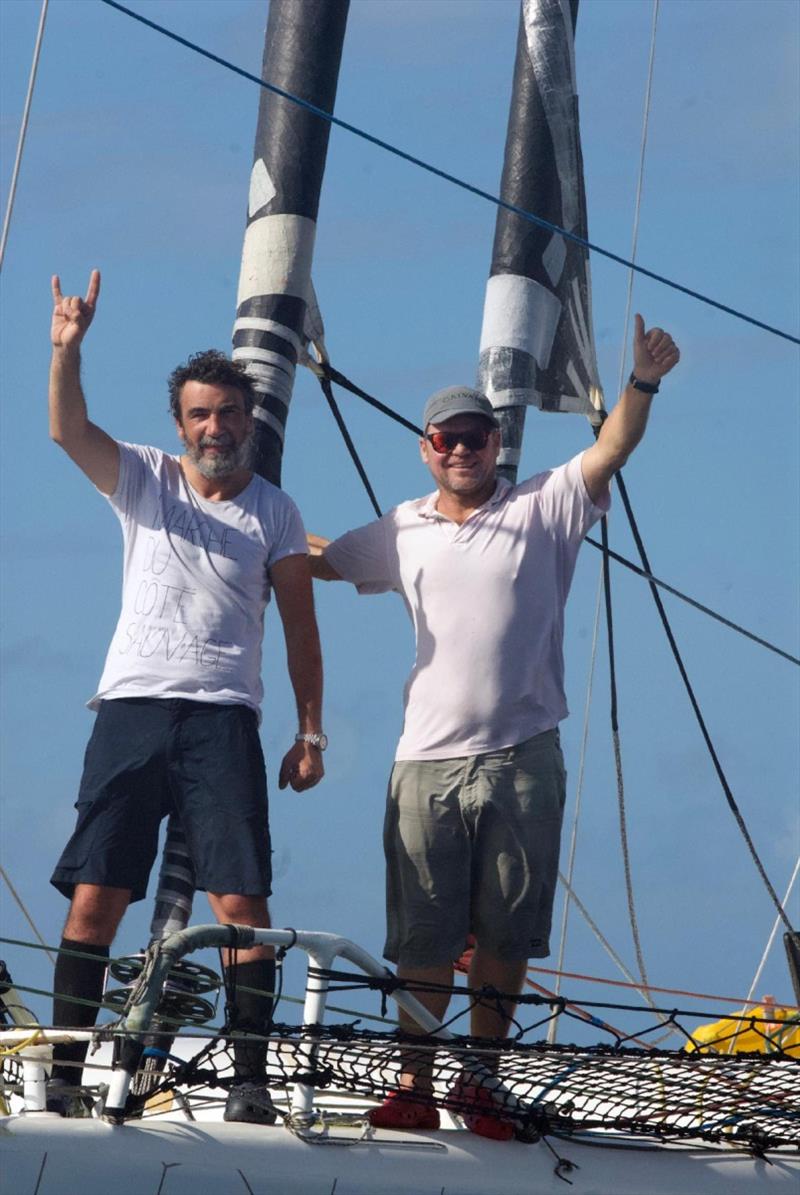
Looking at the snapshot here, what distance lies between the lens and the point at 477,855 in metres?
4.81

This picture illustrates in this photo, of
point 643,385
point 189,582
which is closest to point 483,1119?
point 189,582

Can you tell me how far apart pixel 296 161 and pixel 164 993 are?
326cm

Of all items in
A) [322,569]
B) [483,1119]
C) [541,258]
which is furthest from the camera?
[541,258]

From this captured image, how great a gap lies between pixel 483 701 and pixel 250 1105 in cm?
110

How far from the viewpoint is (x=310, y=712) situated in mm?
5047

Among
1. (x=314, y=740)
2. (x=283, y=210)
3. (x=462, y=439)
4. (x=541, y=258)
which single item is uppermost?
(x=541, y=258)

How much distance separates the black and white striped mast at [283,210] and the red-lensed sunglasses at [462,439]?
5.04ft

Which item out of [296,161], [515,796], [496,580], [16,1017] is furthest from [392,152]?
[16,1017]

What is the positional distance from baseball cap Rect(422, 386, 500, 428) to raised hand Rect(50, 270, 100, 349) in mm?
875

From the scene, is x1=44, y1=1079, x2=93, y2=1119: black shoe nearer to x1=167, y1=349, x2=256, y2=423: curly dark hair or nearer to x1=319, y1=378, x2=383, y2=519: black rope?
x1=167, y1=349, x2=256, y2=423: curly dark hair

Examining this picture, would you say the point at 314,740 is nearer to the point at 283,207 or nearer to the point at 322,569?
the point at 322,569

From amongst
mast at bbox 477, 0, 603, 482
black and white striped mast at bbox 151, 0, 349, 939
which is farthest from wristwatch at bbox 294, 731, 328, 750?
mast at bbox 477, 0, 603, 482

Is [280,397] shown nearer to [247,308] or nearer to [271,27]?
[247,308]

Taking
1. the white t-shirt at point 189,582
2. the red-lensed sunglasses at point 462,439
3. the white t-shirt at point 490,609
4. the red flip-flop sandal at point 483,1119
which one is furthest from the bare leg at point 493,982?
the red-lensed sunglasses at point 462,439
